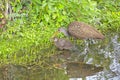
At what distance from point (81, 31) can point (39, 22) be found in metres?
A: 0.89

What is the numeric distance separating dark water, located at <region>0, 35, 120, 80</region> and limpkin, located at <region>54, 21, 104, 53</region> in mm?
212

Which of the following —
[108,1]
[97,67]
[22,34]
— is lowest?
[97,67]

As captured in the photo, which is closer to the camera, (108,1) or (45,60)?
(45,60)

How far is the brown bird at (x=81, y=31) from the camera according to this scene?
713cm

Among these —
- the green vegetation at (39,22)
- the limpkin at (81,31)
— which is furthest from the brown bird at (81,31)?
the green vegetation at (39,22)

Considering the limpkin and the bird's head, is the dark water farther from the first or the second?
the bird's head

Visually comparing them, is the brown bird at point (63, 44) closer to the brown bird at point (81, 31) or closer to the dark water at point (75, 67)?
the dark water at point (75, 67)

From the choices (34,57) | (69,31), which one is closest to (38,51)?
(34,57)

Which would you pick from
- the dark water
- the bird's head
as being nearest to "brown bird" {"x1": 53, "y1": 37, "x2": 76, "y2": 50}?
the dark water

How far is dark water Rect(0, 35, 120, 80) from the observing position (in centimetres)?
595

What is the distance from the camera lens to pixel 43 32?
7328 mm

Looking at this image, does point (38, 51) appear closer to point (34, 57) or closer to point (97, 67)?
point (34, 57)

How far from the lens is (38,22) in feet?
24.7

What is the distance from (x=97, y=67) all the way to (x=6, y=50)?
1587 millimetres
